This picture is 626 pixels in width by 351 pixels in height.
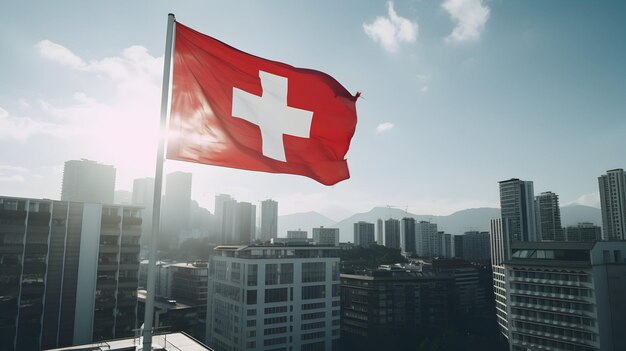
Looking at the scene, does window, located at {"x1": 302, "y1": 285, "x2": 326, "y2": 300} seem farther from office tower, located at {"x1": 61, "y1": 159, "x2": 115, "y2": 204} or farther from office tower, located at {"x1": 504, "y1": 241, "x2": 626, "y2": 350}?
office tower, located at {"x1": 61, "y1": 159, "x2": 115, "y2": 204}

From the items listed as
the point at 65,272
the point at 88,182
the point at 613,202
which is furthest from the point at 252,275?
the point at 613,202

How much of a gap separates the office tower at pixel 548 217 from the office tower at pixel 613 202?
14074mm

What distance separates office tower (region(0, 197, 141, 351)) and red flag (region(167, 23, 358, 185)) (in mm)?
55073

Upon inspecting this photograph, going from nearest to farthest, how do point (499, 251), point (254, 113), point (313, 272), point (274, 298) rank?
1. point (254, 113)
2. point (274, 298)
3. point (313, 272)
4. point (499, 251)

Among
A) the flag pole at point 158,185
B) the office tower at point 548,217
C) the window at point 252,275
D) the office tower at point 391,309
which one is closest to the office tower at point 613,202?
the office tower at point 548,217

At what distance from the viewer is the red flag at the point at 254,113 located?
9.48 metres

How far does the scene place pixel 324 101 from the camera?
11.6m

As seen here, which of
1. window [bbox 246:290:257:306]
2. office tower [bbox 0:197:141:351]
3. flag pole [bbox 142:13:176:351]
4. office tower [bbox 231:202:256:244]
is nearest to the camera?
flag pole [bbox 142:13:176:351]

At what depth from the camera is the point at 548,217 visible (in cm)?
14888

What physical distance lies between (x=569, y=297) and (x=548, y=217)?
10237 cm

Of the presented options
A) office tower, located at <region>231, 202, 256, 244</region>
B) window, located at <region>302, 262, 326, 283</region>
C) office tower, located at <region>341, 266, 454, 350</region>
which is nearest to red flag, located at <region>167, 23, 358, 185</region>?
window, located at <region>302, 262, 326, 283</region>

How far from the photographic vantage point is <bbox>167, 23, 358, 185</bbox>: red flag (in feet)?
31.1

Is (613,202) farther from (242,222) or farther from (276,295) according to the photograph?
(242,222)

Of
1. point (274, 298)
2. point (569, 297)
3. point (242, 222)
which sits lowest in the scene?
point (274, 298)
